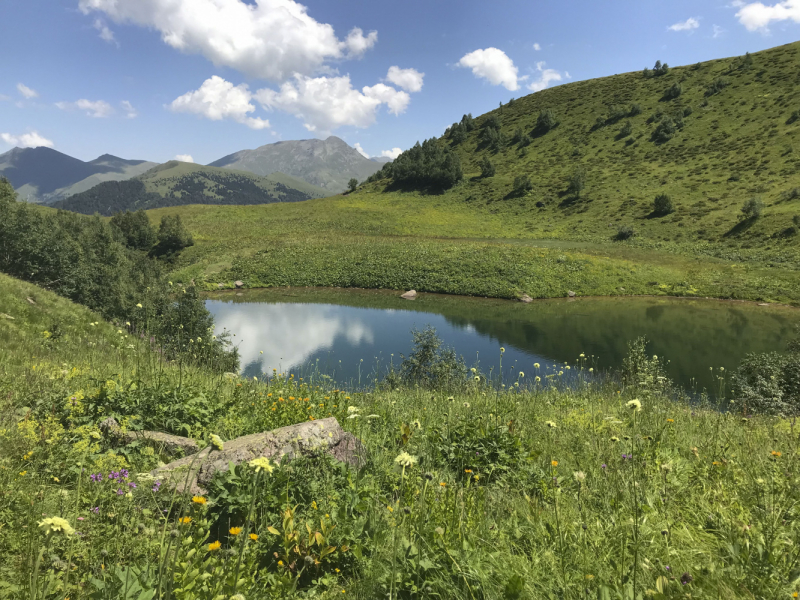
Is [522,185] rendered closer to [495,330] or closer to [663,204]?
[663,204]

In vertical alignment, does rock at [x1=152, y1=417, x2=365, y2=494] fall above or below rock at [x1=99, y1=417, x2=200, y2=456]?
above

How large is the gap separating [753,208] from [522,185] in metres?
35.2

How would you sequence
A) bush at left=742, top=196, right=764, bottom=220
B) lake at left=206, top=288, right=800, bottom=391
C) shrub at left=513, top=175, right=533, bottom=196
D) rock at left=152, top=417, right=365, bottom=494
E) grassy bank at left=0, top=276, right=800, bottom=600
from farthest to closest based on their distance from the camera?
1. shrub at left=513, top=175, right=533, bottom=196
2. bush at left=742, top=196, right=764, bottom=220
3. lake at left=206, top=288, right=800, bottom=391
4. rock at left=152, top=417, right=365, bottom=494
5. grassy bank at left=0, top=276, right=800, bottom=600

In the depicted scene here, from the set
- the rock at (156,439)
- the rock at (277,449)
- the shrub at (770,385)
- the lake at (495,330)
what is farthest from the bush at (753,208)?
the rock at (156,439)

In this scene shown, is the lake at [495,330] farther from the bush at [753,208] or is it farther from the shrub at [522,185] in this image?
the shrub at [522,185]

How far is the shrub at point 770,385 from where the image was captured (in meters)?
10.8

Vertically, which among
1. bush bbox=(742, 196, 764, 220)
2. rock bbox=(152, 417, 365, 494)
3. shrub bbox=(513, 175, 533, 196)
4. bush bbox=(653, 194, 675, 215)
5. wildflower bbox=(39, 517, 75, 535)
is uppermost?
shrub bbox=(513, 175, 533, 196)

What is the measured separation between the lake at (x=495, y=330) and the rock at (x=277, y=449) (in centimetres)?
991

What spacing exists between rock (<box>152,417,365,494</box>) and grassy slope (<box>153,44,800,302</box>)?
33872 millimetres

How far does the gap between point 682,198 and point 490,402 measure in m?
69.4

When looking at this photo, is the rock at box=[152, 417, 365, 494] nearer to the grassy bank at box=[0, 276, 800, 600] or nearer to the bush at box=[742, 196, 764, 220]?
the grassy bank at box=[0, 276, 800, 600]

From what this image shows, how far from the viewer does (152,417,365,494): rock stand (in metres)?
3.34

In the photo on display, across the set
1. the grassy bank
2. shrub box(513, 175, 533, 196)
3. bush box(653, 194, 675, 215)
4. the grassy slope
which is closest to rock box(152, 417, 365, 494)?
the grassy bank

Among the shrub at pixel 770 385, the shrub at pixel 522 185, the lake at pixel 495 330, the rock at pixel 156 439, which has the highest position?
the shrub at pixel 522 185
